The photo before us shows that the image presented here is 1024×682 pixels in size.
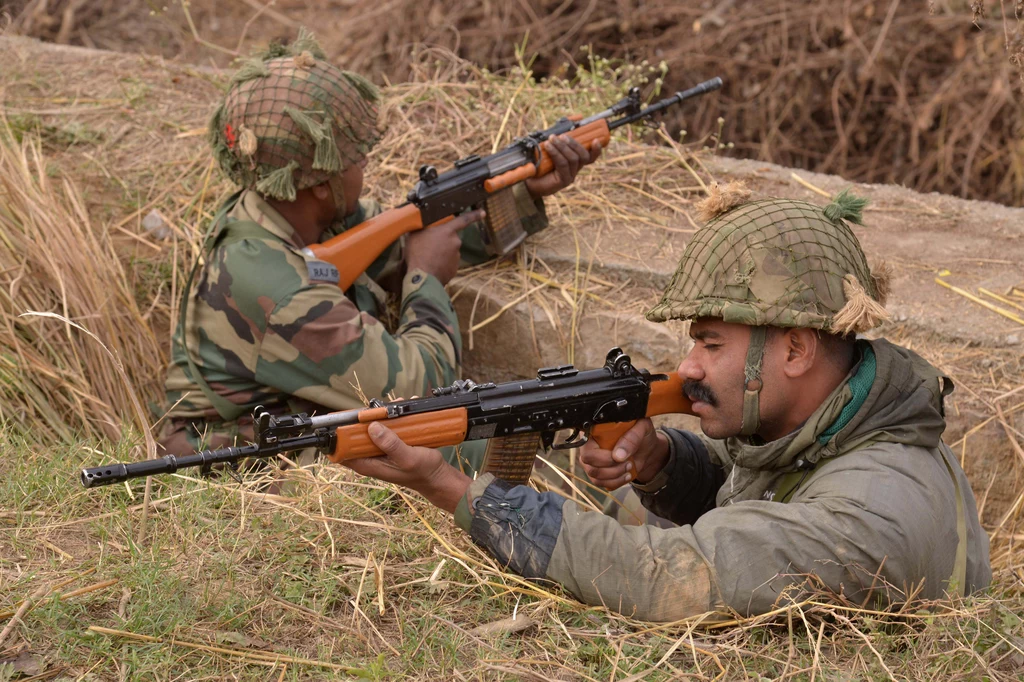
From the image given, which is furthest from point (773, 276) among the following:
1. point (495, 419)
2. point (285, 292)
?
point (285, 292)

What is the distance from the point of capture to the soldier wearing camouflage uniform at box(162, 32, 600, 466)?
171 inches

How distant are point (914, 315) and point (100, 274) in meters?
3.91

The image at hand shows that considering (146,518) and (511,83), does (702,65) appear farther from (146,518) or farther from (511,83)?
(146,518)

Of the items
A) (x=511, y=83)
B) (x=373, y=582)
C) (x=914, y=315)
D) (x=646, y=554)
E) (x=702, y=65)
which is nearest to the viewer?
(x=646, y=554)

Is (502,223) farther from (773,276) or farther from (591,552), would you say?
(591,552)

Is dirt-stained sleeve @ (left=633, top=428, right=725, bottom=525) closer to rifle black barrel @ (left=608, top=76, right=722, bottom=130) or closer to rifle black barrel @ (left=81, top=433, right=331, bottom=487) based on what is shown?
rifle black barrel @ (left=81, top=433, right=331, bottom=487)

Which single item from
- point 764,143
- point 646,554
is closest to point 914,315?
point 646,554

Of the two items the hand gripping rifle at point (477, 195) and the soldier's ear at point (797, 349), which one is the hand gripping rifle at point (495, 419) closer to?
the soldier's ear at point (797, 349)

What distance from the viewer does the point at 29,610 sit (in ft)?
9.02

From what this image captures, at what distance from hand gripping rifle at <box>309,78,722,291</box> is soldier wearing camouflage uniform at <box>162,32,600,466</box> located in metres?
0.15

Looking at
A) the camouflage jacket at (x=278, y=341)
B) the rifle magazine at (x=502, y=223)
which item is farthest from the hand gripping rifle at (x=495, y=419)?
the rifle magazine at (x=502, y=223)

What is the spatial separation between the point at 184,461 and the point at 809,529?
157 centimetres

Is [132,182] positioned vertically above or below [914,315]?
above

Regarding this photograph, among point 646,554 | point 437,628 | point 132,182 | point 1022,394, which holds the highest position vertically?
point 132,182
